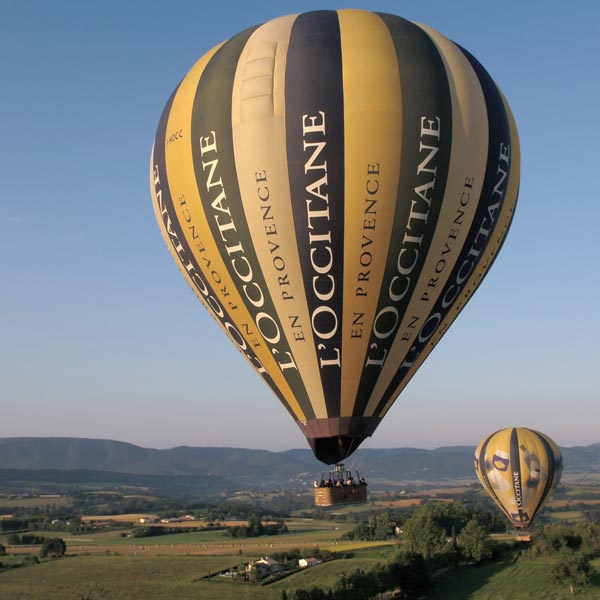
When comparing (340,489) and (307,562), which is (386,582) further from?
(340,489)

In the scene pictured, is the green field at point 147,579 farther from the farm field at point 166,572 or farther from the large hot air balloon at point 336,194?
the large hot air balloon at point 336,194

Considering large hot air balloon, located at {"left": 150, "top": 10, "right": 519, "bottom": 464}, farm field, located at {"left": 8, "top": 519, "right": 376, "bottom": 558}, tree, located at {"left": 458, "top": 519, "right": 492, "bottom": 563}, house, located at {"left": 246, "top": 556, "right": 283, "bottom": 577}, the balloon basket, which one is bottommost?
house, located at {"left": 246, "top": 556, "right": 283, "bottom": 577}

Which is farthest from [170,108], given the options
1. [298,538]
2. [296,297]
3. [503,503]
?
[298,538]

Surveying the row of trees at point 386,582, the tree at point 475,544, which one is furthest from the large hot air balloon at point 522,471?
the row of trees at point 386,582

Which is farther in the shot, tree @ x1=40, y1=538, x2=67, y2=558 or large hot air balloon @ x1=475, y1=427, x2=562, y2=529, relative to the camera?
tree @ x1=40, y1=538, x2=67, y2=558

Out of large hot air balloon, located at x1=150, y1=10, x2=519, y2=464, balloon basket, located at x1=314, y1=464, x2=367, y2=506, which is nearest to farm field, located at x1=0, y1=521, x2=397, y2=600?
balloon basket, located at x1=314, y1=464, x2=367, y2=506

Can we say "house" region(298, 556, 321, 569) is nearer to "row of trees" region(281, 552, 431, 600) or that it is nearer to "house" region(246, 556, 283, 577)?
"house" region(246, 556, 283, 577)

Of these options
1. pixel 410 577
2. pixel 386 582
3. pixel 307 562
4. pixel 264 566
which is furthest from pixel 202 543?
pixel 410 577
